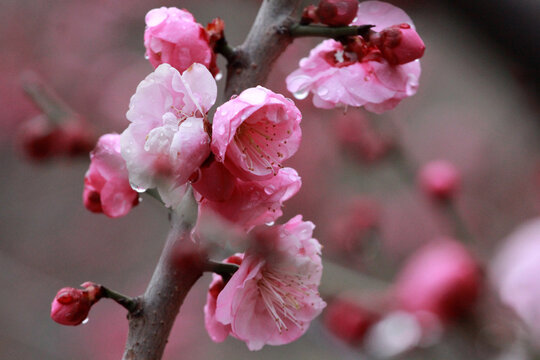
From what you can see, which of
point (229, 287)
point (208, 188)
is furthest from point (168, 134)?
point (229, 287)

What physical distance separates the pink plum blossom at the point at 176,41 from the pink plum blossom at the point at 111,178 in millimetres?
127

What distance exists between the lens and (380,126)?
6.47ft

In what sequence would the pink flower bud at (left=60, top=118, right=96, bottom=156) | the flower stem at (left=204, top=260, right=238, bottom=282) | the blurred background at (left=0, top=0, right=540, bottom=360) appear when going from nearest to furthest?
the flower stem at (left=204, top=260, right=238, bottom=282), the pink flower bud at (left=60, top=118, right=96, bottom=156), the blurred background at (left=0, top=0, right=540, bottom=360)

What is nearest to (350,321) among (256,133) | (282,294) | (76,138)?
(76,138)

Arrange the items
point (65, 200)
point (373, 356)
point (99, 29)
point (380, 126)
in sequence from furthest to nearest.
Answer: point (65, 200) → point (99, 29) → point (380, 126) → point (373, 356)

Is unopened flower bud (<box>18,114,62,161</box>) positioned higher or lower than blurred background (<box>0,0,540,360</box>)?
higher

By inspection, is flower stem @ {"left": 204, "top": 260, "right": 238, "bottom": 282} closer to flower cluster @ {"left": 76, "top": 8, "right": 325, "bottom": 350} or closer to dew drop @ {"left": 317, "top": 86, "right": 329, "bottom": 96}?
flower cluster @ {"left": 76, "top": 8, "right": 325, "bottom": 350}

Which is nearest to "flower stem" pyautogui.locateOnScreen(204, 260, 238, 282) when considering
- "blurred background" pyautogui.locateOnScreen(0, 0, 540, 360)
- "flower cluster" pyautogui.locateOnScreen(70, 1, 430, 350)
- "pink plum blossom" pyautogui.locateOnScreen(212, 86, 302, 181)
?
"flower cluster" pyautogui.locateOnScreen(70, 1, 430, 350)

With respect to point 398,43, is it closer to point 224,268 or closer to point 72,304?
point 224,268

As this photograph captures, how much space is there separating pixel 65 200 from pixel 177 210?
3049mm

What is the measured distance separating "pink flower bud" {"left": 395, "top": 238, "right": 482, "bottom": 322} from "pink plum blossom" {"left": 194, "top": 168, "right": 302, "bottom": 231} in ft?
3.42

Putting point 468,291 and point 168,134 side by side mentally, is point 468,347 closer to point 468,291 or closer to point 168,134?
point 468,291

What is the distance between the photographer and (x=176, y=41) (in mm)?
688

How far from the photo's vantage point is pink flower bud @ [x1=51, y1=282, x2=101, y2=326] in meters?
0.72
